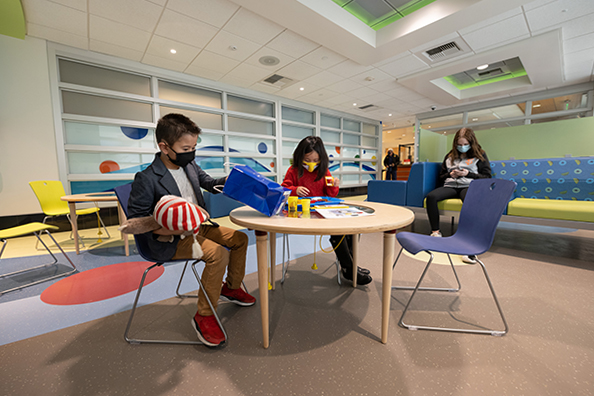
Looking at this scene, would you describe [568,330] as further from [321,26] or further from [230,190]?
[321,26]

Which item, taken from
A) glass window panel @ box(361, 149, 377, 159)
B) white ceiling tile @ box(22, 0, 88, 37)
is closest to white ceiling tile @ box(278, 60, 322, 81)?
white ceiling tile @ box(22, 0, 88, 37)

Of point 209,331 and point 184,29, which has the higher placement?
point 184,29

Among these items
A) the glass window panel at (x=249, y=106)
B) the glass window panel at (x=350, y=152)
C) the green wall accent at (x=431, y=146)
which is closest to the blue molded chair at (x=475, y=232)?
the green wall accent at (x=431, y=146)

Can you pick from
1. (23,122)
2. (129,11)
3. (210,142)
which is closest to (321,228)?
(129,11)

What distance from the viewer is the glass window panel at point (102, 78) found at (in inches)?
148

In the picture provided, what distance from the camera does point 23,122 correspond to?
339 centimetres

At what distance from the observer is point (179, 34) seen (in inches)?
131

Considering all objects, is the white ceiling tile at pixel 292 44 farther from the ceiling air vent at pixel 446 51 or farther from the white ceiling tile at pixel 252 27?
the ceiling air vent at pixel 446 51

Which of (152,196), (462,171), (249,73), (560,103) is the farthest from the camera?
(560,103)

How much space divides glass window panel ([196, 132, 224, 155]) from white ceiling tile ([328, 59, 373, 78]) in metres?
2.77

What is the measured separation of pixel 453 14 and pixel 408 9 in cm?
70

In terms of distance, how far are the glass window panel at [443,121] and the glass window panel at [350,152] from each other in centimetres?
231

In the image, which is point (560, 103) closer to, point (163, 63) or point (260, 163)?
point (260, 163)

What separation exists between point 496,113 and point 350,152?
422cm
